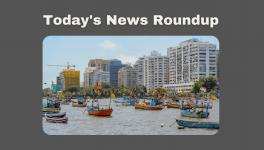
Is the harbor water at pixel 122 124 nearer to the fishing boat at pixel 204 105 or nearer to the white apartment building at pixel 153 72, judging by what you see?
the fishing boat at pixel 204 105

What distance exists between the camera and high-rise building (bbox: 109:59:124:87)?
37.5 feet

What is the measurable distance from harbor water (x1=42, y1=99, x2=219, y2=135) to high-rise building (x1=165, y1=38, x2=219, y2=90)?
52 centimetres

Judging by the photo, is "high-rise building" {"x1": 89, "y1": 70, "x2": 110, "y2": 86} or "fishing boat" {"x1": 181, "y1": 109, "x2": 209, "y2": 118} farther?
"fishing boat" {"x1": 181, "y1": 109, "x2": 209, "y2": 118}

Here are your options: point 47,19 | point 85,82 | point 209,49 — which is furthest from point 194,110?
point 47,19

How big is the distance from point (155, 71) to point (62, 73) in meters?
1.51

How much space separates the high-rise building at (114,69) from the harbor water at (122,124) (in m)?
0.35

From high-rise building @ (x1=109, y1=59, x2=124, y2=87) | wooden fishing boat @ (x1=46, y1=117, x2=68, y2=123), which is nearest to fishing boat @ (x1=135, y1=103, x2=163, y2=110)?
high-rise building @ (x1=109, y1=59, x2=124, y2=87)

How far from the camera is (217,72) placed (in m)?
11.4

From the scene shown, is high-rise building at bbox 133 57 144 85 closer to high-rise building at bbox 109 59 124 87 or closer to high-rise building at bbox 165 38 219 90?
high-rise building at bbox 109 59 124 87

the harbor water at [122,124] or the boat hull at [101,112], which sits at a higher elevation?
the boat hull at [101,112]

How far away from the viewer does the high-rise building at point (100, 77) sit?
37.5 ft

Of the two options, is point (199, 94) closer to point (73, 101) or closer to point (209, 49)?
point (209, 49)

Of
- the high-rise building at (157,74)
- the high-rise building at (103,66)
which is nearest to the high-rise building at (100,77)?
the high-rise building at (103,66)

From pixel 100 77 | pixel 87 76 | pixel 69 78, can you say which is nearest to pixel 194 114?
pixel 100 77
